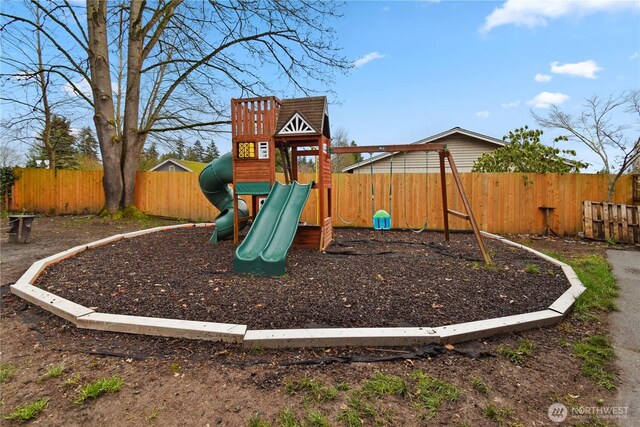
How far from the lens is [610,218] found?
757cm

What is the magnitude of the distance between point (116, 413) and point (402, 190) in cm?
849

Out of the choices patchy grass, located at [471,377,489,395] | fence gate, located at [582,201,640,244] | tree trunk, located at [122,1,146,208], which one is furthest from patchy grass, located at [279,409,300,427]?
tree trunk, located at [122,1,146,208]

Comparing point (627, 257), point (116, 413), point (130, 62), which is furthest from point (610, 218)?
point (130, 62)

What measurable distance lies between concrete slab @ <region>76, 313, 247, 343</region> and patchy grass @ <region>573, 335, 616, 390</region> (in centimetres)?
243

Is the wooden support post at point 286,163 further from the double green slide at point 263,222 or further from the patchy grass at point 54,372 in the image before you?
the patchy grass at point 54,372

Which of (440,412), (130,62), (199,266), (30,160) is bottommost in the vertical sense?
(440,412)

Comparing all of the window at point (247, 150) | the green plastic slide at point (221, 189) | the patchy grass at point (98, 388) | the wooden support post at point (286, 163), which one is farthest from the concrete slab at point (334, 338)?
the wooden support post at point (286, 163)

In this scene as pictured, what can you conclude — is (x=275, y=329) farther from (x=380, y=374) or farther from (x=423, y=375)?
(x=423, y=375)

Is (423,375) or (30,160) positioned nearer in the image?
(423,375)

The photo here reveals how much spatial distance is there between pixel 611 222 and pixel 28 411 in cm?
995

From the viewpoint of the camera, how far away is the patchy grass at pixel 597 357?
2.18 metres

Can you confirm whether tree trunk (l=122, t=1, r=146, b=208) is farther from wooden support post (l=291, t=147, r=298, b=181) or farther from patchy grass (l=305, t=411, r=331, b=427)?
patchy grass (l=305, t=411, r=331, b=427)

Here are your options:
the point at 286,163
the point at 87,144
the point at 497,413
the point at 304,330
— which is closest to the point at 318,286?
the point at 304,330

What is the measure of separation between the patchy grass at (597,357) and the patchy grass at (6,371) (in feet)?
12.4
